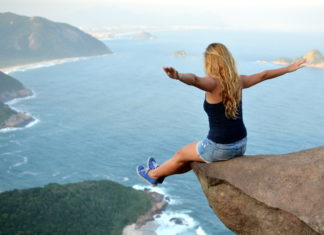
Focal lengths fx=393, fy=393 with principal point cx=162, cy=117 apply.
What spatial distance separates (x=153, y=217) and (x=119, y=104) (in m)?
49.9

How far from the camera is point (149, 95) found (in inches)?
4331

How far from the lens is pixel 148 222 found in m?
57.4

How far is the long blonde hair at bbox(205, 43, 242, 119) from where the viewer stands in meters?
5.09

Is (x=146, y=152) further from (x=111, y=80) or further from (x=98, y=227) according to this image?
(x=111, y=80)

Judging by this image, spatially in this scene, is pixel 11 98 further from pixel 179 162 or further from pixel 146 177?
pixel 179 162

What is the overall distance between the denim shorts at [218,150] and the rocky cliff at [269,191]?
114 millimetres

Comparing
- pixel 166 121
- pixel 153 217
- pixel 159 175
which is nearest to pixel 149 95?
pixel 166 121

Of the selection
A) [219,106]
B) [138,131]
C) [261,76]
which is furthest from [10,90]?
[219,106]

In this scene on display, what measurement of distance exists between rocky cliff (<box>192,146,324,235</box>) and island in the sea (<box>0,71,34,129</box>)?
3727 inches

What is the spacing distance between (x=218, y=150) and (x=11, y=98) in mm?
126909

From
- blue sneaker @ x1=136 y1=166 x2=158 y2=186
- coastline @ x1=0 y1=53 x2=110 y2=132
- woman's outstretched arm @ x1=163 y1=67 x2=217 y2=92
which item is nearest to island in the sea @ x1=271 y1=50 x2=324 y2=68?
coastline @ x1=0 y1=53 x2=110 y2=132

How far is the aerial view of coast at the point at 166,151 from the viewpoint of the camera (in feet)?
17.3

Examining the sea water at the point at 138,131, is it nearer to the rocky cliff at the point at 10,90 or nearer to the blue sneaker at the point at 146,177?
the rocky cliff at the point at 10,90

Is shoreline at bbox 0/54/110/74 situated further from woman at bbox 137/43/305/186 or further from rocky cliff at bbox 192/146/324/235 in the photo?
rocky cliff at bbox 192/146/324/235
